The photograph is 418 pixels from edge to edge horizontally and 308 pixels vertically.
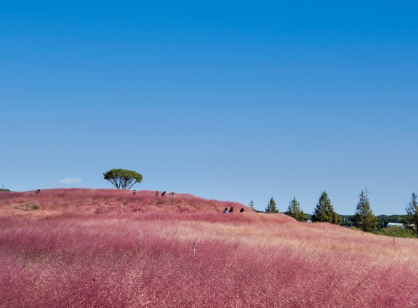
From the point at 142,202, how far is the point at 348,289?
3447 cm

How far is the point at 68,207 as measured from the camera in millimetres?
35875

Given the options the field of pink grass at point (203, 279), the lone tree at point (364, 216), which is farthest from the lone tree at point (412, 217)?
the field of pink grass at point (203, 279)

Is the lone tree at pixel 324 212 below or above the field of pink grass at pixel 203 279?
above

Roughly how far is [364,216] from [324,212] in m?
6.29

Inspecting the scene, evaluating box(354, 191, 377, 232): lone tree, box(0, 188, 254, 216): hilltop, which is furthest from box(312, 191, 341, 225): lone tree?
box(0, 188, 254, 216): hilltop

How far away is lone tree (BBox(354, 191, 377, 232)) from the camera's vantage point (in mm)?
55438

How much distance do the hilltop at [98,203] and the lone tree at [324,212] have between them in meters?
20.1

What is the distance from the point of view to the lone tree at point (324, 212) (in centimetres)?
5703

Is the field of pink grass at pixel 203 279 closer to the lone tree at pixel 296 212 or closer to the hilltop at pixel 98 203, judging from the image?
the hilltop at pixel 98 203

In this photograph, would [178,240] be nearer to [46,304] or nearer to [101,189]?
[46,304]

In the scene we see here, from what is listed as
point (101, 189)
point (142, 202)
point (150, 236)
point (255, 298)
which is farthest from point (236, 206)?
point (255, 298)

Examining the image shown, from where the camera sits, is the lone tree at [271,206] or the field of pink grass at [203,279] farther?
the lone tree at [271,206]

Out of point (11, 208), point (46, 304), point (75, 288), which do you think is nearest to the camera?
point (46, 304)

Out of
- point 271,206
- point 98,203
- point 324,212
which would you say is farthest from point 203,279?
point 271,206
